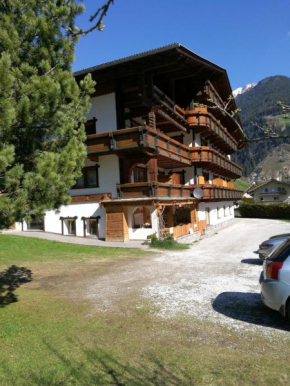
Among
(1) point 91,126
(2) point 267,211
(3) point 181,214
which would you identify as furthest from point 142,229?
(2) point 267,211

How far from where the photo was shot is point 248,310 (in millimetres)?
7359

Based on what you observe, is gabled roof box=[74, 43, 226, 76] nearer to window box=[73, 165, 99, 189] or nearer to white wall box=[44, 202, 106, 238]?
window box=[73, 165, 99, 189]

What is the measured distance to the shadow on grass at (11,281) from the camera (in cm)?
865

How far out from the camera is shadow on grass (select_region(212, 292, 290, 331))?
6578 mm

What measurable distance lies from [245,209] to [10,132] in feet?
170

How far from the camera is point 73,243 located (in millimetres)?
19781

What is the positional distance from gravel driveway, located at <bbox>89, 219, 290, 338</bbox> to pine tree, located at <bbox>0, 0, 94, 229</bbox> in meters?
3.39

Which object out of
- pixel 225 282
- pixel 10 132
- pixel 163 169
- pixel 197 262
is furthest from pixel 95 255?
pixel 163 169


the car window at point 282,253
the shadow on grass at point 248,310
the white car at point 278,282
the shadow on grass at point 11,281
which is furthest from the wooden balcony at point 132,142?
the white car at point 278,282

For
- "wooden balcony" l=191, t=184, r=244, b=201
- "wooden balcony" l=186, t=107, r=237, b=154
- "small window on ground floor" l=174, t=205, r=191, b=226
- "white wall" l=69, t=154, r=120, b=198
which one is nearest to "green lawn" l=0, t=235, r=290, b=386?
"white wall" l=69, t=154, r=120, b=198

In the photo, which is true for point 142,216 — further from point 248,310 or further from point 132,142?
point 248,310

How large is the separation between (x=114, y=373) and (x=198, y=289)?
16.4ft

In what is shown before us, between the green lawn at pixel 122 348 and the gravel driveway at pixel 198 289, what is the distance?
1.25ft

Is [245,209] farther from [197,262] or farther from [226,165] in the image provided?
[197,262]
